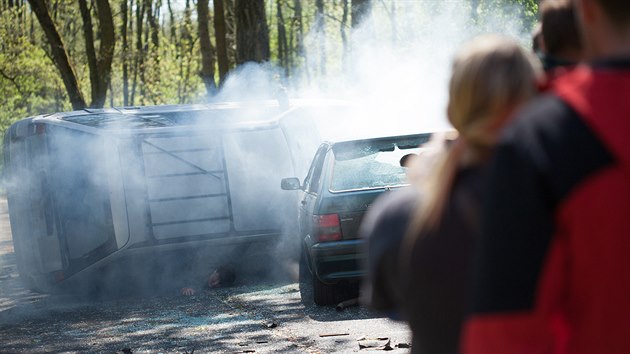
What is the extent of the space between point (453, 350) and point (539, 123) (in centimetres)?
72

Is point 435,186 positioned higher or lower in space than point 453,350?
higher

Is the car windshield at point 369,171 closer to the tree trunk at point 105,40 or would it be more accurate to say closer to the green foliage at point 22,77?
the tree trunk at point 105,40

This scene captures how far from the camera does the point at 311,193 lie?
1077 centimetres

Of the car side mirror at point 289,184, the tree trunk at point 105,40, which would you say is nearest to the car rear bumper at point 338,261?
the car side mirror at point 289,184

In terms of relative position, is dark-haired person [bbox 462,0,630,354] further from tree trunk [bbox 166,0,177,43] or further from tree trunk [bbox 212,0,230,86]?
tree trunk [bbox 166,0,177,43]

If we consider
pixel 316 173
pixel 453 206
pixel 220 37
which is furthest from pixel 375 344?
pixel 220 37

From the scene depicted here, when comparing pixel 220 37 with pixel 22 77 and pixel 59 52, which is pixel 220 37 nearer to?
pixel 59 52

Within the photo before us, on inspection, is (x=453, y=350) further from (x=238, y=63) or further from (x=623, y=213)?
(x=238, y=63)

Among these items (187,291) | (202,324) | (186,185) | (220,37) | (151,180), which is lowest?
(187,291)

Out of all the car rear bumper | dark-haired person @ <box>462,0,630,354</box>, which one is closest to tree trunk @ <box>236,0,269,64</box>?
the car rear bumper

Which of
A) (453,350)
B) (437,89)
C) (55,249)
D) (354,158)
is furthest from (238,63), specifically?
(453,350)

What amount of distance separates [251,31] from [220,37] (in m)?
5.99

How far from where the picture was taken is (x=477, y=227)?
232cm

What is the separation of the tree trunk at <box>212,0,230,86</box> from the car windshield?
14.7 meters
